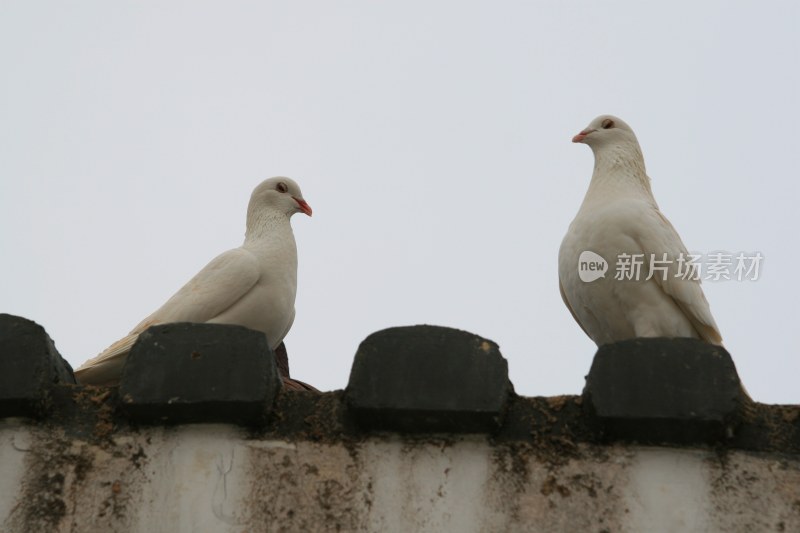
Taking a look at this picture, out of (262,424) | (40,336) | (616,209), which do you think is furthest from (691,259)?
(40,336)

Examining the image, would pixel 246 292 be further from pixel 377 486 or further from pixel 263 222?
pixel 377 486

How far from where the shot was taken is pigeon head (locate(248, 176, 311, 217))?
6.81 m

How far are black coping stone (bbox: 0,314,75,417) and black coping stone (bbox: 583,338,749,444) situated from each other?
1.50 m

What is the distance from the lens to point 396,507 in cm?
310

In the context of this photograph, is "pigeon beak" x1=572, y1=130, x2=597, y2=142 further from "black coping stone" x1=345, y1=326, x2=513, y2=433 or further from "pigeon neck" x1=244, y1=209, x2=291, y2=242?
"black coping stone" x1=345, y1=326, x2=513, y2=433

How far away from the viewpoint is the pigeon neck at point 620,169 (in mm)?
5785

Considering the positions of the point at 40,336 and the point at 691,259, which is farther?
the point at 691,259

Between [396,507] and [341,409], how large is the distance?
1.06 feet

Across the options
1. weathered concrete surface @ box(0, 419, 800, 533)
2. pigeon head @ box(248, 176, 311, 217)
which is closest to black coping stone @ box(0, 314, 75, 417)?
weathered concrete surface @ box(0, 419, 800, 533)

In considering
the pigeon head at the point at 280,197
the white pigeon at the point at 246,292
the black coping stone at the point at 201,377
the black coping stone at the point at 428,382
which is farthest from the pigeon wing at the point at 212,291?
the black coping stone at the point at 428,382

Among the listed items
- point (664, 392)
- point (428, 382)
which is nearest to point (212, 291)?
point (428, 382)

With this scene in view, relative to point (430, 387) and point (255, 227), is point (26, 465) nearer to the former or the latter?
point (430, 387)

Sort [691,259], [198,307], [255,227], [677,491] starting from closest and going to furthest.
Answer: [677,491], [691,259], [198,307], [255,227]

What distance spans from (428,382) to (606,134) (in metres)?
3.33
